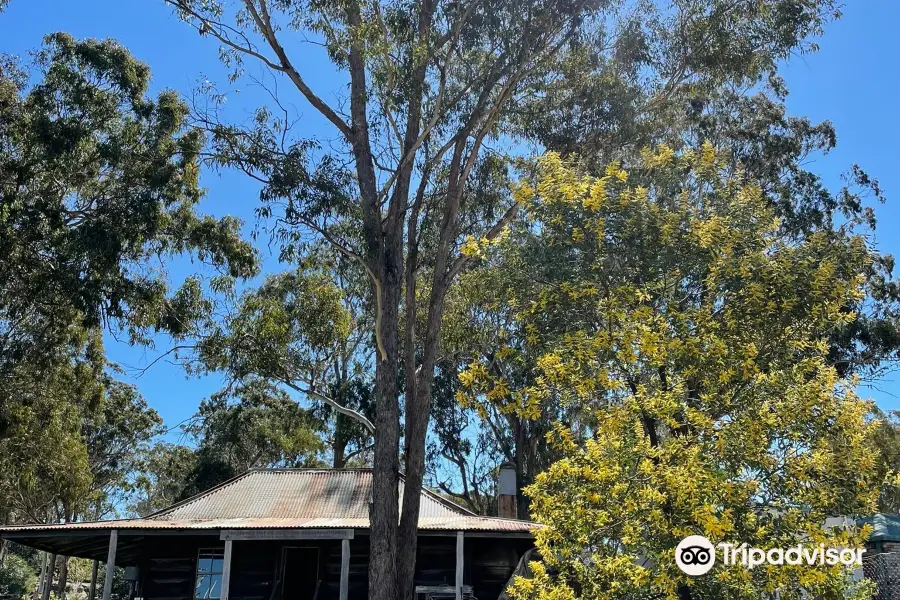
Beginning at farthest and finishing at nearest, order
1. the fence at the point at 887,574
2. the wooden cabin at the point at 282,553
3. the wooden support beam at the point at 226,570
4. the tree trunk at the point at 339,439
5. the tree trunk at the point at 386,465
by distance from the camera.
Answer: the tree trunk at the point at 339,439, the wooden cabin at the point at 282,553, the wooden support beam at the point at 226,570, the tree trunk at the point at 386,465, the fence at the point at 887,574

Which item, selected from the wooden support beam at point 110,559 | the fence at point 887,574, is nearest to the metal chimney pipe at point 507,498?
the wooden support beam at point 110,559

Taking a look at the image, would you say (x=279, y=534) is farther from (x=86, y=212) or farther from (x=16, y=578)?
(x=16, y=578)

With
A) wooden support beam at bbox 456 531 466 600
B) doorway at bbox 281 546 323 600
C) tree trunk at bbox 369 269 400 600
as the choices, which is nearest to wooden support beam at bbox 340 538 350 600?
wooden support beam at bbox 456 531 466 600

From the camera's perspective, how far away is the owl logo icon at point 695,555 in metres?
5.79

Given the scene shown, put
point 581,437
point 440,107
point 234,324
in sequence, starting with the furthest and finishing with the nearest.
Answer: point 234,324 → point 440,107 → point 581,437

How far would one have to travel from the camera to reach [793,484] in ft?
19.5

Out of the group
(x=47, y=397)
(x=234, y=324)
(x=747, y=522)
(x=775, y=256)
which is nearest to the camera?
(x=747, y=522)

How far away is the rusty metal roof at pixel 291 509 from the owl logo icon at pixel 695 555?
8.72m

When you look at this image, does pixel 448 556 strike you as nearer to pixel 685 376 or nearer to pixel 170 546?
pixel 170 546

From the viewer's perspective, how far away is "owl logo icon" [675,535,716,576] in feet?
19.0

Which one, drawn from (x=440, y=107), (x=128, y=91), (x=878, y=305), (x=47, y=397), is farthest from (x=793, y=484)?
(x=47, y=397)

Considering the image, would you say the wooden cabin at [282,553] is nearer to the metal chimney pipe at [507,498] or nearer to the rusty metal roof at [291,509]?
the rusty metal roof at [291,509]

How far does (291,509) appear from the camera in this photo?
57.0 feet

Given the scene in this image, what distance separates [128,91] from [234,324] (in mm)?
5927
